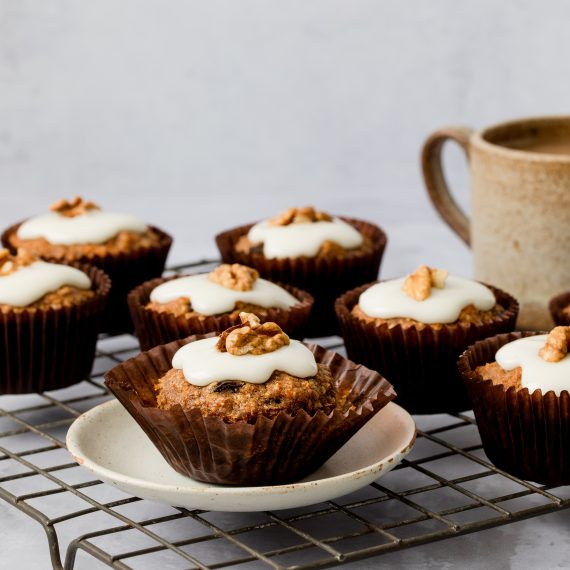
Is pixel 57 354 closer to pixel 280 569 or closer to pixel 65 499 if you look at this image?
pixel 65 499

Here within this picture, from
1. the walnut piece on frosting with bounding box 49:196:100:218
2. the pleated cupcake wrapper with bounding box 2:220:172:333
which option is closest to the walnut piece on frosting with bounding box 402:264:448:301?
the pleated cupcake wrapper with bounding box 2:220:172:333

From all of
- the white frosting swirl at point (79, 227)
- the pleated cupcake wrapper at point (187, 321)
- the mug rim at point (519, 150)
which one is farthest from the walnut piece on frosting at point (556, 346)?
the white frosting swirl at point (79, 227)

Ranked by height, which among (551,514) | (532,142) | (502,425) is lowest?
(551,514)

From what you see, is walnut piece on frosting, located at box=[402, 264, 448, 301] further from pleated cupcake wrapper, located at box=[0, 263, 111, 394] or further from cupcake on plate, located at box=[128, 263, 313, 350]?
pleated cupcake wrapper, located at box=[0, 263, 111, 394]

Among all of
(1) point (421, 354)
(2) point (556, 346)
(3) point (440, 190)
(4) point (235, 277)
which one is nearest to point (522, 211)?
(3) point (440, 190)

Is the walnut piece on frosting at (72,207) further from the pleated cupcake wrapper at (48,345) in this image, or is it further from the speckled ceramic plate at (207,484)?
the speckled ceramic plate at (207,484)

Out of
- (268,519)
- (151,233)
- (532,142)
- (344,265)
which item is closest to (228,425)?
(268,519)

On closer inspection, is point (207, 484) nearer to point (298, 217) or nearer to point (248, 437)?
point (248, 437)
